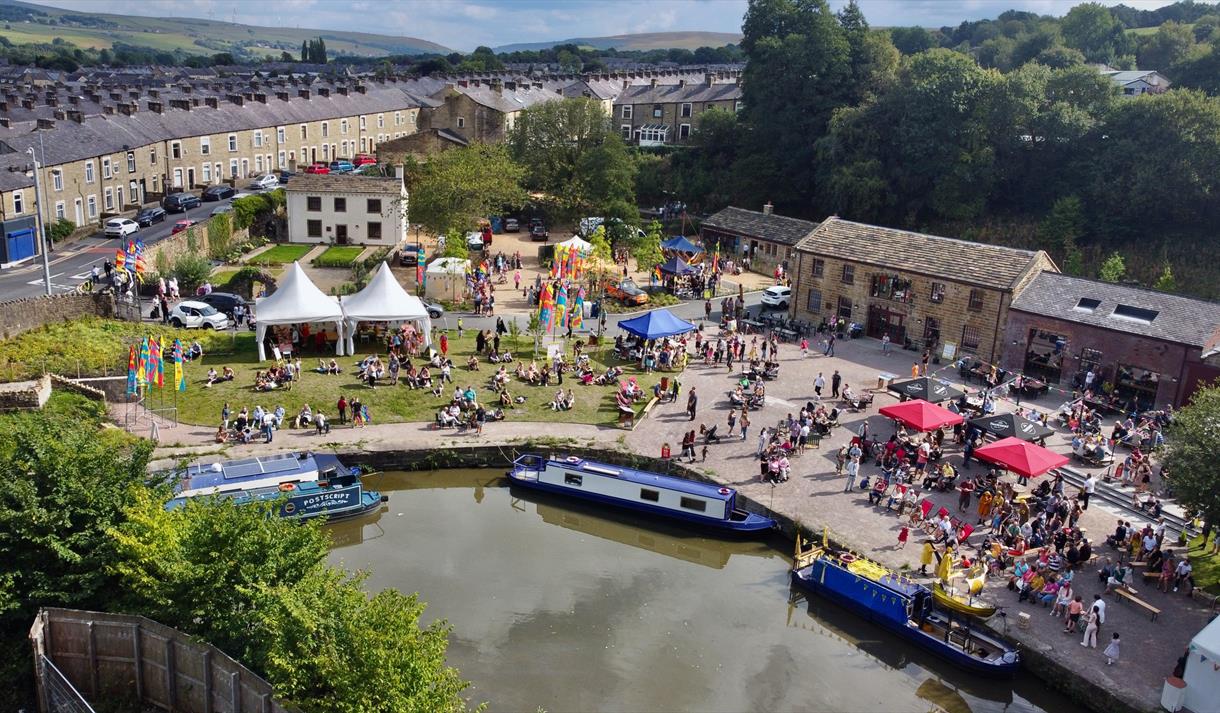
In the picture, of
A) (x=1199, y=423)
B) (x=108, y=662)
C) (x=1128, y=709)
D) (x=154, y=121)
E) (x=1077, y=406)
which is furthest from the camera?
(x=154, y=121)

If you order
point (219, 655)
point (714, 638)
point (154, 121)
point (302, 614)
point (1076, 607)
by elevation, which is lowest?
point (714, 638)

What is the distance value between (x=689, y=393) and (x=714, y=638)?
13.0 m

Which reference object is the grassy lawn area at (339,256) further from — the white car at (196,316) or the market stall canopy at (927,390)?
the market stall canopy at (927,390)

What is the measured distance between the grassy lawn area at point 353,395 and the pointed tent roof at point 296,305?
1.70 metres

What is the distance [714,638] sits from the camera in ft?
70.4

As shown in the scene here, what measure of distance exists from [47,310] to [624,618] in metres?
25.5

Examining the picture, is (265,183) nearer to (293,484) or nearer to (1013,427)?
(293,484)

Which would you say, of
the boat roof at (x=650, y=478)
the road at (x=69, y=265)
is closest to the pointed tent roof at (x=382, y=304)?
the boat roof at (x=650, y=478)

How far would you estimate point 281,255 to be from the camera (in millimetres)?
53000

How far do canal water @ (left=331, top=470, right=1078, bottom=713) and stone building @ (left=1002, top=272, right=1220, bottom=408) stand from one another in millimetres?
17606

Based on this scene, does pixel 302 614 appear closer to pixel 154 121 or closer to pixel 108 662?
pixel 108 662

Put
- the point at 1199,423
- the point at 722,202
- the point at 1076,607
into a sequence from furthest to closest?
the point at 722,202, the point at 1199,423, the point at 1076,607

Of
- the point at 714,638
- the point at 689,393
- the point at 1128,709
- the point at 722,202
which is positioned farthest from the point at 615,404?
the point at 722,202

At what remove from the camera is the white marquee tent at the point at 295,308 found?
34.0 meters
